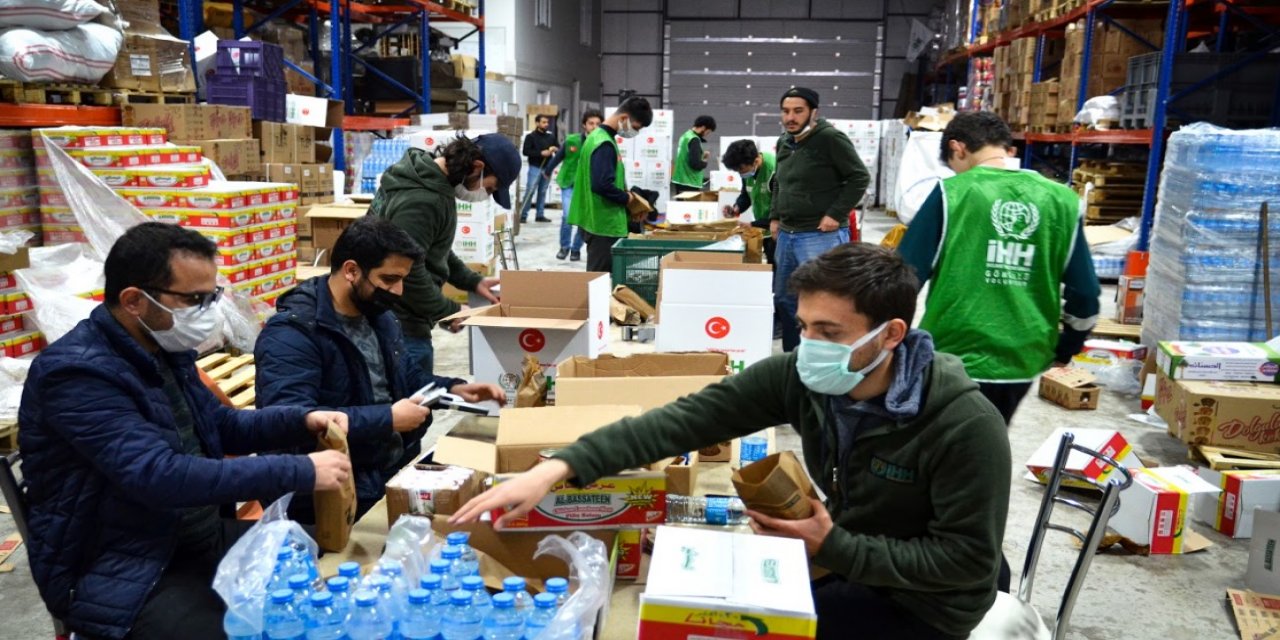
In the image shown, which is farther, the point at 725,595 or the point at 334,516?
the point at 334,516

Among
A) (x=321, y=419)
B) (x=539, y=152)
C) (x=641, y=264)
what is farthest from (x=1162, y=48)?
(x=321, y=419)

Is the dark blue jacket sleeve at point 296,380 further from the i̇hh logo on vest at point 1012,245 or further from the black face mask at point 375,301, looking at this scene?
the i̇hh logo on vest at point 1012,245

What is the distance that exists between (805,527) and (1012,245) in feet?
5.69

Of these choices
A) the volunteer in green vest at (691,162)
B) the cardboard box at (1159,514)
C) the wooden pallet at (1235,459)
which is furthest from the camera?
the volunteer in green vest at (691,162)

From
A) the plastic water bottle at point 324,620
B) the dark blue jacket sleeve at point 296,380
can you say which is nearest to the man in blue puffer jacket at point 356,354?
the dark blue jacket sleeve at point 296,380

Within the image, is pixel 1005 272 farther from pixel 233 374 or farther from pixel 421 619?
pixel 233 374

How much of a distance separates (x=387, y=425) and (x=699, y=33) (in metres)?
21.2

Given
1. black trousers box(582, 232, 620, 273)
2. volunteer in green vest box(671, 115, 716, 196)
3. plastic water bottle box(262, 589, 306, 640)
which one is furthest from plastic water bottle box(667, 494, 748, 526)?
volunteer in green vest box(671, 115, 716, 196)

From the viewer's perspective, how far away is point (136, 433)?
1.89 m

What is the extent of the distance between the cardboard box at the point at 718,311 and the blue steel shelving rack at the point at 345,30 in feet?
18.5

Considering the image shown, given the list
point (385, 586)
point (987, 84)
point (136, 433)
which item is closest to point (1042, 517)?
point (385, 586)

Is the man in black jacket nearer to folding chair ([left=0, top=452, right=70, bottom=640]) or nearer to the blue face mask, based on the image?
folding chair ([left=0, top=452, right=70, bottom=640])

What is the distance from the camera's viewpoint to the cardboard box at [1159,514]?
3732 millimetres

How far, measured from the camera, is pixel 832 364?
5.93ft
